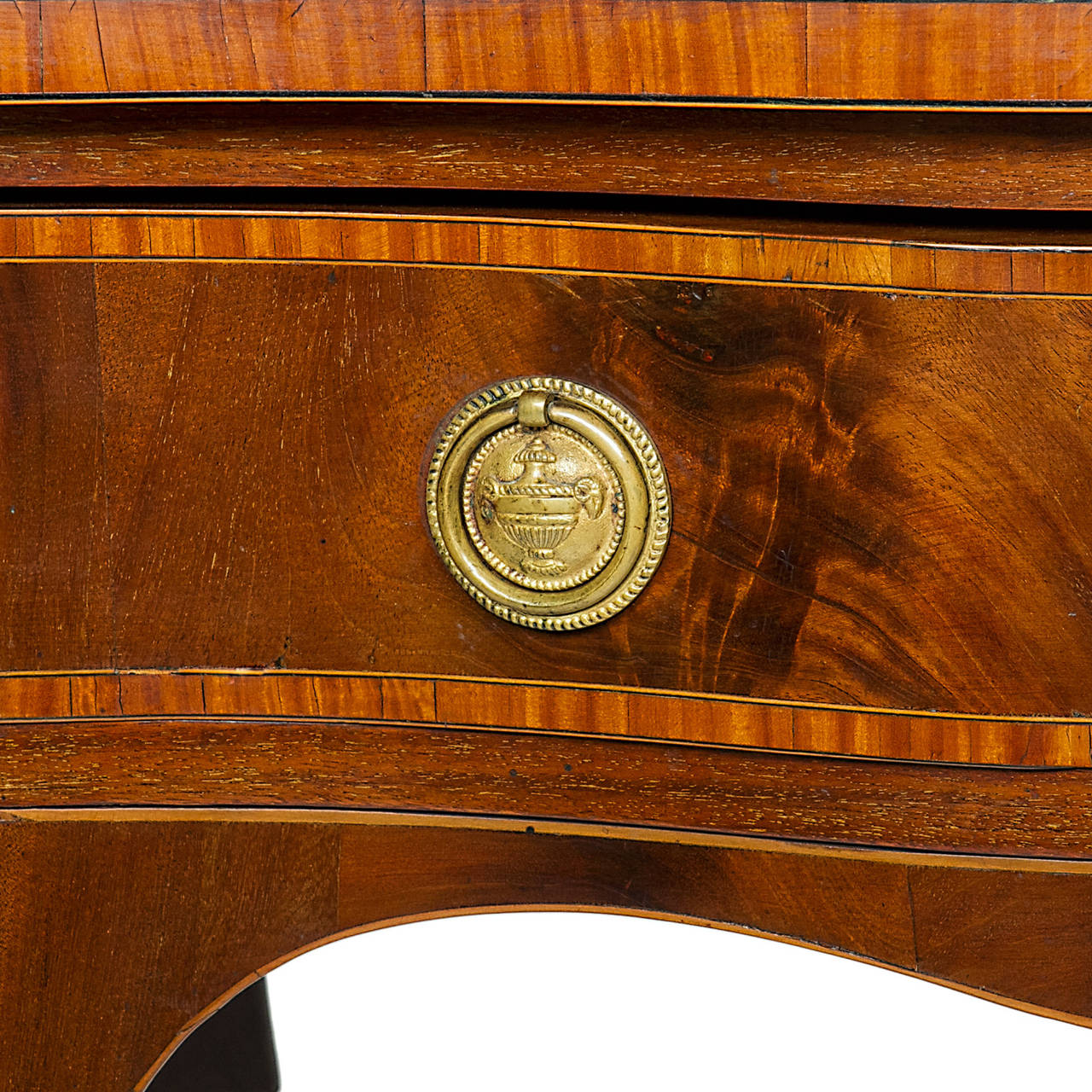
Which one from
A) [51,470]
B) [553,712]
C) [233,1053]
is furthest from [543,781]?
[233,1053]

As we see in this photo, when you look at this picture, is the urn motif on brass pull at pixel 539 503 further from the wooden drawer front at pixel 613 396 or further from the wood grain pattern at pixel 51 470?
the wood grain pattern at pixel 51 470

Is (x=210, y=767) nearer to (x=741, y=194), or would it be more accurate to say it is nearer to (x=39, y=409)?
(x=39, y=409)

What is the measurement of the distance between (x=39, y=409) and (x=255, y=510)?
0.10 m

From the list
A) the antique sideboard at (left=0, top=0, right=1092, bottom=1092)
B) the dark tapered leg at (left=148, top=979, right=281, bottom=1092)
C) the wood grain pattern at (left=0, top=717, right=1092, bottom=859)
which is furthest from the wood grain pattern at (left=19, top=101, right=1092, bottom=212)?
the dark tapered leg at (left=148, top=979, right=281, bottom=1092)

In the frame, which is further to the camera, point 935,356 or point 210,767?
point 210,767

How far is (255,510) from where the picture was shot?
1.94 ft

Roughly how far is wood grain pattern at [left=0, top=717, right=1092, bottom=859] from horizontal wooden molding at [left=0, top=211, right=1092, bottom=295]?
0.20m

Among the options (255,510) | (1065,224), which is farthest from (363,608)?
(1065,224)

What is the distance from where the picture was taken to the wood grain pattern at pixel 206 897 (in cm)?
62

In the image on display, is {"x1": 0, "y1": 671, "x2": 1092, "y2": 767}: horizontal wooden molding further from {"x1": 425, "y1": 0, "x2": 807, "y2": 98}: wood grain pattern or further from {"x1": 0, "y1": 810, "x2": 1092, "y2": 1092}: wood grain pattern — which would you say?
{"x1": 425, "y1": 0, "x2": 807, "y2": 98}: wood grain pattern

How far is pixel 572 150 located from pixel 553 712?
0.77 feet

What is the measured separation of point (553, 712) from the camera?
0.60 m

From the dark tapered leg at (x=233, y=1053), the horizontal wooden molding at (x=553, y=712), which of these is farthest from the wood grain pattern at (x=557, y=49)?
the dark tapered leg at (x=233, y=1053)

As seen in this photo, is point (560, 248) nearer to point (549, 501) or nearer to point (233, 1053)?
point (549, 501)
